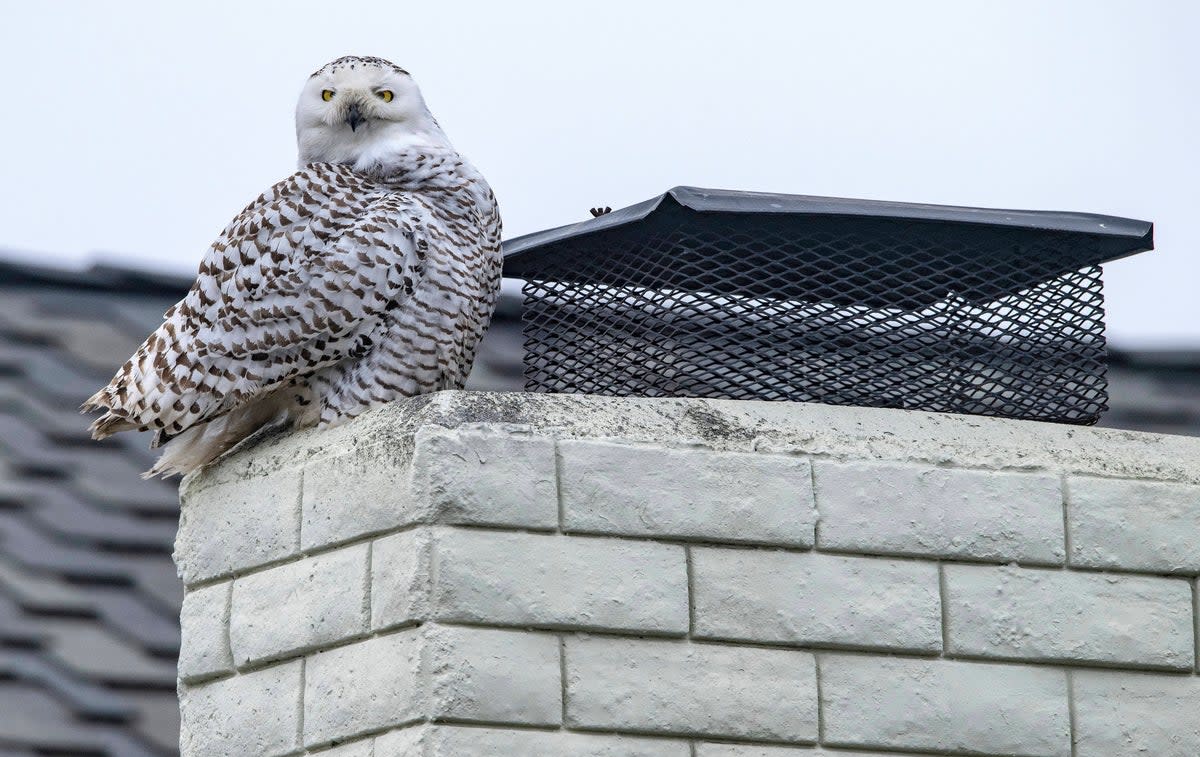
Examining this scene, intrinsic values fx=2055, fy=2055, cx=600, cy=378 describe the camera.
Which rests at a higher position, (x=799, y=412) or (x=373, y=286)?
(x=373, y=286)

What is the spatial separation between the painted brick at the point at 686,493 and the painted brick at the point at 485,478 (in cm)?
5

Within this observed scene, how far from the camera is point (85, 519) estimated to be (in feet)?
22.2

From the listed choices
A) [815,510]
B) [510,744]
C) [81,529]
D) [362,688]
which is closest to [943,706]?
[815,510]

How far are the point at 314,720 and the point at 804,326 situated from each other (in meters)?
1.22

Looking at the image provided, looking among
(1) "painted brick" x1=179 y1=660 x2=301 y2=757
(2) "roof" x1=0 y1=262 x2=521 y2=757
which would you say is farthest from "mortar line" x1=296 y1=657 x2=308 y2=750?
(2) "roof" x1=0 y1=262 x2=521 y2=757

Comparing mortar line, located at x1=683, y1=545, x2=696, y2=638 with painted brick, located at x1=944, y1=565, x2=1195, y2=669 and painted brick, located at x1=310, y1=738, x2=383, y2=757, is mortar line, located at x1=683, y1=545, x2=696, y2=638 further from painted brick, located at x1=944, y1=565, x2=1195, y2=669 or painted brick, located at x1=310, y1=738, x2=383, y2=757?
painted brick, located at x1=310, y1=738, x2=383, y2=757

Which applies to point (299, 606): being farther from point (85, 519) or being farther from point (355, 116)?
point (85, 519)

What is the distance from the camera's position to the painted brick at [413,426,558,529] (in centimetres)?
365

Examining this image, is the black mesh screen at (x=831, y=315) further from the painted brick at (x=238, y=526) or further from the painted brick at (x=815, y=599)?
the painted brick at (x=238, y=526)

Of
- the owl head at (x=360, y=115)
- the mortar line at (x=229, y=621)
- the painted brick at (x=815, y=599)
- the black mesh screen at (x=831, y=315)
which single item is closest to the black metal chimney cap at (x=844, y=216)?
the black mesh screen at (x=831, y=315)

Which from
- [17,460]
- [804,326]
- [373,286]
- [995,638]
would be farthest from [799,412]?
[17,460]

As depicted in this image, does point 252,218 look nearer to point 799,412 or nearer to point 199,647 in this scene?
point 199,647

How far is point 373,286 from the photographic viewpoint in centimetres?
411

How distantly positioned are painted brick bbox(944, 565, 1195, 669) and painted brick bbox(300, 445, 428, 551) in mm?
1048
